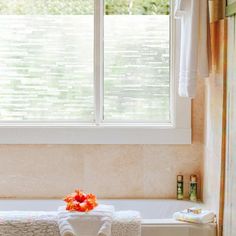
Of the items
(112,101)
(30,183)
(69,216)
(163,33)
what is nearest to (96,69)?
(112,101)

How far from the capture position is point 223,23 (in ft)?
9.86

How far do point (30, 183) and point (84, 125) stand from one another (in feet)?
1.83

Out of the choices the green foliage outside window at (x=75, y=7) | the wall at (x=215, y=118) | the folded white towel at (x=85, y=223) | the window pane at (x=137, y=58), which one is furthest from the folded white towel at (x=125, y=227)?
the green foliage outside window at (x=75, y=7)

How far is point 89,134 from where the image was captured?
3.70 m

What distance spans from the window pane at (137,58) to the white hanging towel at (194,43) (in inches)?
21.4

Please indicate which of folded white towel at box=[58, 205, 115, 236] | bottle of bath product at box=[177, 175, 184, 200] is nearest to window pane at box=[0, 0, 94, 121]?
bottle of bath product at box=[177, 175, 184, 200]

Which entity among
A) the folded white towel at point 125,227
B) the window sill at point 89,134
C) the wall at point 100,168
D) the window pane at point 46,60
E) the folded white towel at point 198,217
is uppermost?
the window pane at point 46,60

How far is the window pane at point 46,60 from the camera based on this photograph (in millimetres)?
3752

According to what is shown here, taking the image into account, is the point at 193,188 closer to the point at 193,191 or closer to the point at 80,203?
the point at 193,191

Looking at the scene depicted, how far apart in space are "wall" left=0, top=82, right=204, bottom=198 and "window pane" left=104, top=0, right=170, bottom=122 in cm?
26

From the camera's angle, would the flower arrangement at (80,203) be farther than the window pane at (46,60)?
No

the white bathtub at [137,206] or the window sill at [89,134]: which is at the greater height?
the window sill at [89,134]

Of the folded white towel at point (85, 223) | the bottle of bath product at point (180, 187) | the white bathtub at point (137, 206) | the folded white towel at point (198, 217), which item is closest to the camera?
the folded white towel at point (85, 223)

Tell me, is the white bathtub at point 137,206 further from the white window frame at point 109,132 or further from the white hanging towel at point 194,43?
the white hanging towel at point 194,43
